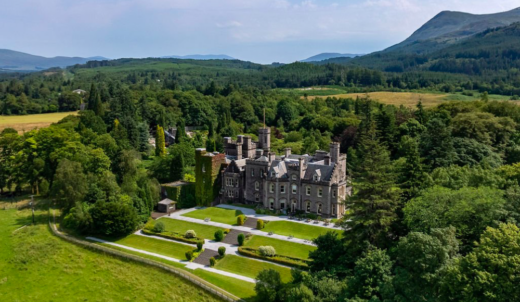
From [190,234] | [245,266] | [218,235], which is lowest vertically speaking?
[245,266]

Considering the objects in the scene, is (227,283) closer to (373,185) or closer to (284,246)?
(284,246)

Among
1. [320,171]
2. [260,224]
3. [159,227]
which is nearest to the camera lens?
[159,227]

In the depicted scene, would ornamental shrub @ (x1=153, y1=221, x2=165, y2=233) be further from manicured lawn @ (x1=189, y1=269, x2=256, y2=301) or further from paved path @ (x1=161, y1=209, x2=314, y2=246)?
manicured lawn @ (x1=189, y1=269, x2=256, y2=301)

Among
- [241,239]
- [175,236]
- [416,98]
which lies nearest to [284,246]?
[241,239]

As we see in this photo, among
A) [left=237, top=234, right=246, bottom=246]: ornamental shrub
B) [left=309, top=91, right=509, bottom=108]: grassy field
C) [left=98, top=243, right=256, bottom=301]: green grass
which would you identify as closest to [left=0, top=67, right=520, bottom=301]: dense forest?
[left=98, top=243, right=256, bottom=301]: green grass

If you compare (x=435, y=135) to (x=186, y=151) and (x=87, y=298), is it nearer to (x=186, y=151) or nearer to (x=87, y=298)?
(x=186, y=151)

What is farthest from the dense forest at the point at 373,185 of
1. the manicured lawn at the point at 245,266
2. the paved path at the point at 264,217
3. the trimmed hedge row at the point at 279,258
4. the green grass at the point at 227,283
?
the paved path at the point at 264,217
